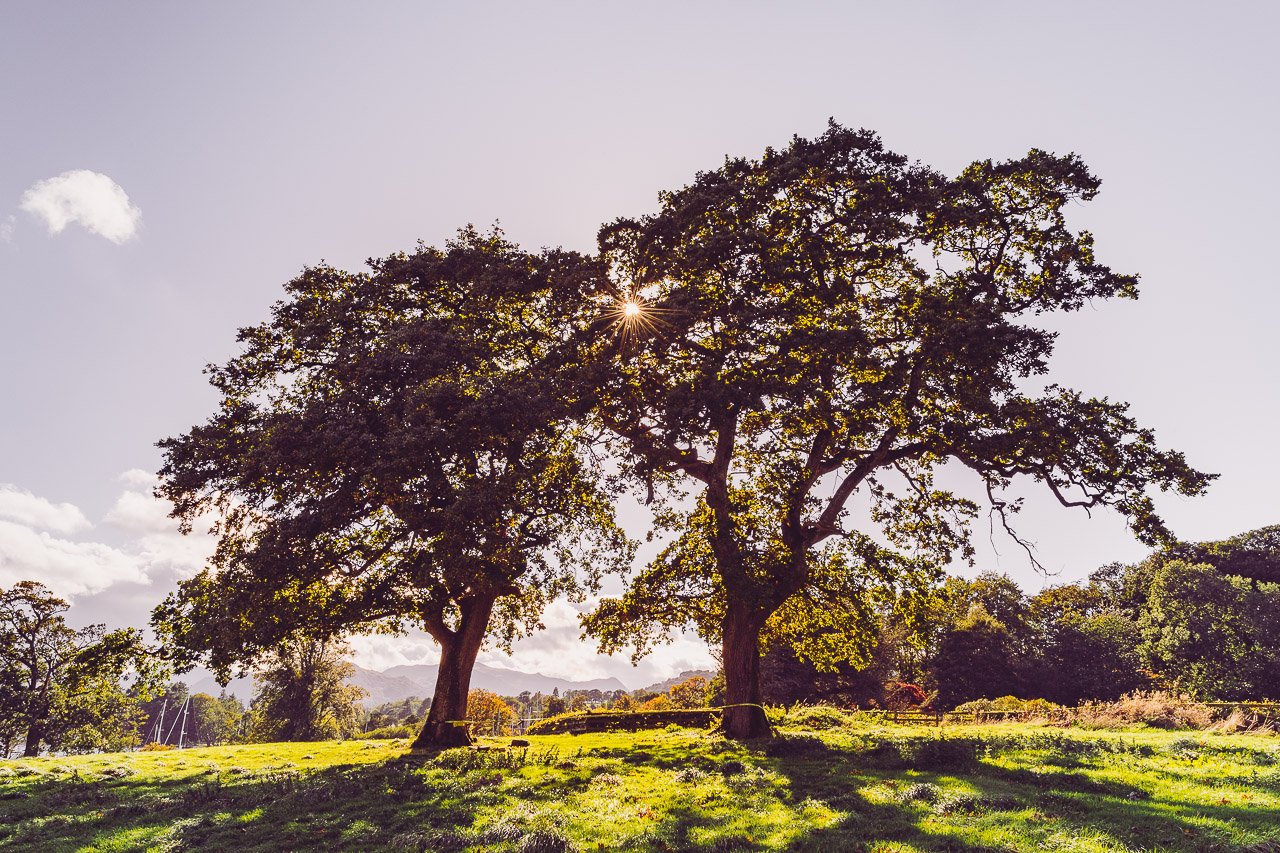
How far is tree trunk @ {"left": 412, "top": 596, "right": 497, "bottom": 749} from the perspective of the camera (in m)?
27.1

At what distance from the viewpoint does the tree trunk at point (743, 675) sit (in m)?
24.7

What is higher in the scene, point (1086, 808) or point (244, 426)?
point (244, 426)

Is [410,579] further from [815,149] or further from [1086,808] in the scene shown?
[815,149]

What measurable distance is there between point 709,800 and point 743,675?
11.9 meters

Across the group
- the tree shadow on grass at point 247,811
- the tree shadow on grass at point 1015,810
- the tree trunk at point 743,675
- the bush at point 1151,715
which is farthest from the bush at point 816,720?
the tree shadow on grass at point 247,811

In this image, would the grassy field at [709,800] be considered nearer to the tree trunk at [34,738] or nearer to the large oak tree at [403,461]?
the large oak tree at [403,461]

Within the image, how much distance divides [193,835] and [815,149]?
2684 cm

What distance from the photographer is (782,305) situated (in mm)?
22516

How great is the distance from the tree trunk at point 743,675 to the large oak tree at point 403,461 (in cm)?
653

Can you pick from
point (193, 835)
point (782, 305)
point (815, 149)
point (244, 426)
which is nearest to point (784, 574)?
point (782, 305)

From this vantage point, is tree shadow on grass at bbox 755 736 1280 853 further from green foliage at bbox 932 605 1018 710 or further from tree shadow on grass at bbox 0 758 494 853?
green foliage at bbox 932 605 1018 710

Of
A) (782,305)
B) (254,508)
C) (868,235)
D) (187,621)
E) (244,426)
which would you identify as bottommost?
(187,621)

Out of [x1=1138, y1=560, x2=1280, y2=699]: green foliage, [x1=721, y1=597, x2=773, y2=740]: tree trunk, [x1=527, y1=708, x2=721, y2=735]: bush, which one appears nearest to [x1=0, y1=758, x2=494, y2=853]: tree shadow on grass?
[x1=721, y1=597, x2=773, y2=740]: tree trunk

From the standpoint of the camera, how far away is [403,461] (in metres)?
18.7
